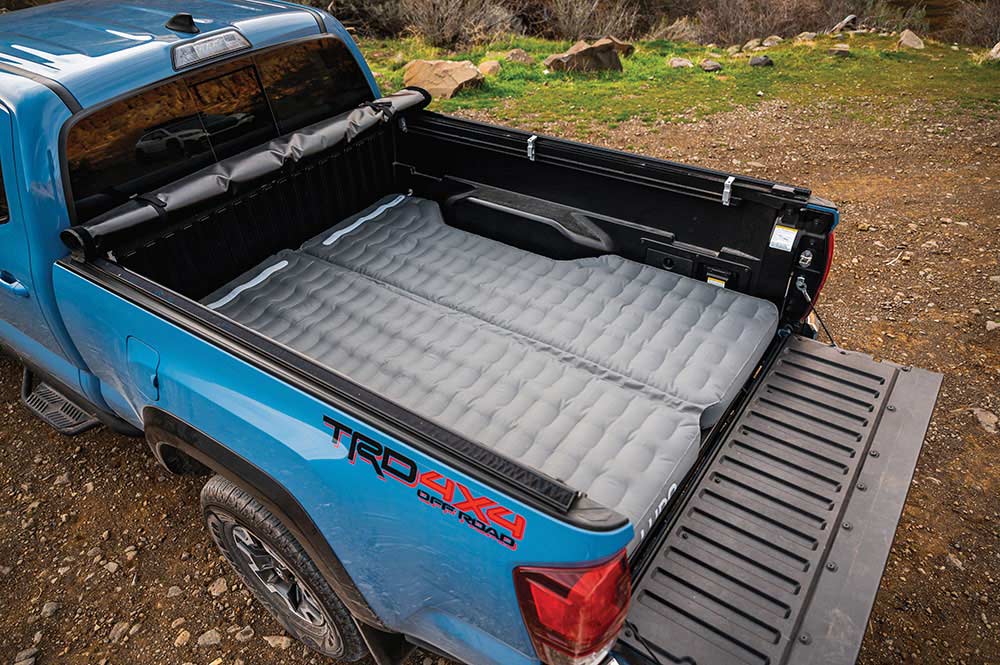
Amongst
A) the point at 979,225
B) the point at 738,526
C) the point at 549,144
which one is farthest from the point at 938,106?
the point at 738,526

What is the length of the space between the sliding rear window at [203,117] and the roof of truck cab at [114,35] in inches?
2.9

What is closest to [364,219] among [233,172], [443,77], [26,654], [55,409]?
[233,172]

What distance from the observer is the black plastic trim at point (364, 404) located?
1.70 m

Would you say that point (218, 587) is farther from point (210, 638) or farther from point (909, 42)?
point (909, 42)

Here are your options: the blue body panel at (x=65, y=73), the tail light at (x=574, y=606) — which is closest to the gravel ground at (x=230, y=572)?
the blue body panel at (x=65, y=73)

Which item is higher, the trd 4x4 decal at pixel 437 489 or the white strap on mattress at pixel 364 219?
the trd 4x4 decal at pixel 437 489

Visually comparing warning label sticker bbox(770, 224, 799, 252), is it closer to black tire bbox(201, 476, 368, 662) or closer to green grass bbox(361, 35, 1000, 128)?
black tire bbox(201, 476, 368, 662)

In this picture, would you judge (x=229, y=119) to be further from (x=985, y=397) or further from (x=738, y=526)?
(x=985, y=397)

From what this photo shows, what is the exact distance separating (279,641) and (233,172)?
83.7 inches

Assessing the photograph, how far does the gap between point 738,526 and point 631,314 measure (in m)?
1.20

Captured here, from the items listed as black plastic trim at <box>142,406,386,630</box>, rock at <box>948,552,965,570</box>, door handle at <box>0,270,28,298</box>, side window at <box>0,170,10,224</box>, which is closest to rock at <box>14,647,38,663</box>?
black plastic trim at <box>142,406,386,630</box>

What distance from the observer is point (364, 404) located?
1.96 m

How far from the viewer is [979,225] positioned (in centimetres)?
573

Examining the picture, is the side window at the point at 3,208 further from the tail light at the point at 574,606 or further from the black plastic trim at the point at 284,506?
the tail light at the point at 574,606
